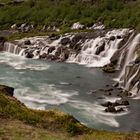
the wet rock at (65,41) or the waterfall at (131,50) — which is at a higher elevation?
the waterfall at (131,50)

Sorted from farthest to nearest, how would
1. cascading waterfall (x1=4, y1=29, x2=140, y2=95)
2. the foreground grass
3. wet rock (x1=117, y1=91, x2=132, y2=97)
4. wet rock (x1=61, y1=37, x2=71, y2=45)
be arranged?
wet rock (x1=61, y1=37, x2=71, y2=45)
cascading waterfall (x1=4, y1=29, x2=140, y2=95)
wet rock (x1=117, y1=91, x2=132, y2=97)
the foreground grass

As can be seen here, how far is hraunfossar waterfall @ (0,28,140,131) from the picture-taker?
140ft

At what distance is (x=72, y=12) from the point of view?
116m

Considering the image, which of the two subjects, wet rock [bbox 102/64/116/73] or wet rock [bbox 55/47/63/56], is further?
wet rock [bbox 55/47/63/56]

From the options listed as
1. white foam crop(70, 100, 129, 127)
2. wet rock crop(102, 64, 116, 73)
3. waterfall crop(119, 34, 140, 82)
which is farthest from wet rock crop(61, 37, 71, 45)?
white foam crop(70, 100, 129, 127)

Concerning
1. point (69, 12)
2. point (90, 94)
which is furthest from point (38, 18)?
point (90, 94)

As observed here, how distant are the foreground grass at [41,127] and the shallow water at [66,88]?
14468mm

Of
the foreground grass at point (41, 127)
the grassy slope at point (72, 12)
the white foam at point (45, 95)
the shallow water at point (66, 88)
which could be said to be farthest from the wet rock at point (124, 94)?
the grassy slope at point (72, 12)

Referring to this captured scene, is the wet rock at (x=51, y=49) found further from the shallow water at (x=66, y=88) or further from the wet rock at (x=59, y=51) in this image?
the shallow water at (x=66, y=88)

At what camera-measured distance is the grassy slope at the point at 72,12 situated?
9906cm

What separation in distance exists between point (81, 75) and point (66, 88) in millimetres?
8672

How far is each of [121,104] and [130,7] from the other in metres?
65.8

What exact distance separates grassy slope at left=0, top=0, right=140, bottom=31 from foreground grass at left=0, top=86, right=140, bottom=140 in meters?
69.4

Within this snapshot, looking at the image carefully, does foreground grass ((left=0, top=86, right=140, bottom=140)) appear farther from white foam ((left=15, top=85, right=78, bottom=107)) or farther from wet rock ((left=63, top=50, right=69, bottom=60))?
wet rock ((left=63, top=50, right=69, bottom=60))
